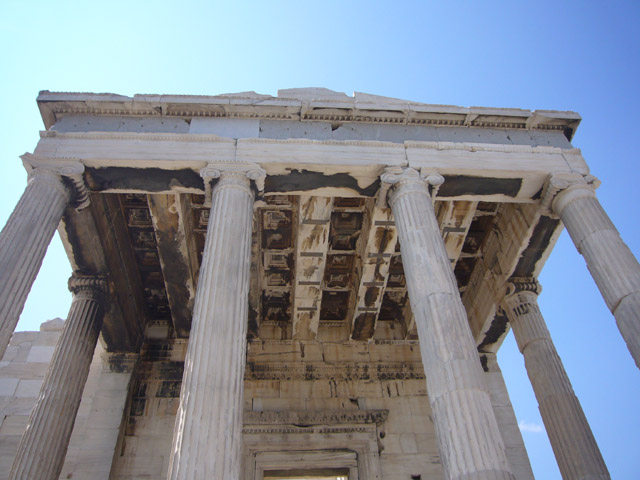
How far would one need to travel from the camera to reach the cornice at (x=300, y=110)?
12602 millimetres

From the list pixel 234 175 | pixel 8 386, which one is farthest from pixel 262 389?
pixel 8 386

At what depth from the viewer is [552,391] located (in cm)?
1280

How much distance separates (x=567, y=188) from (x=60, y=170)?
10.6 m

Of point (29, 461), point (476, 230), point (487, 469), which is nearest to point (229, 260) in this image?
point (487, 469)

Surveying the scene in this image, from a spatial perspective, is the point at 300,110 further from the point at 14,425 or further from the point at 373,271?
the point at 14,425

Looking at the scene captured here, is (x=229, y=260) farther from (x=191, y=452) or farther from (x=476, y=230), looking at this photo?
(x=476, y=230)

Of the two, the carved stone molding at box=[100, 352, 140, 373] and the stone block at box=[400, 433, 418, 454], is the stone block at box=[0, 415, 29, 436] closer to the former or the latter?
the carved stone molding at box=[100, 352, 140, 373]

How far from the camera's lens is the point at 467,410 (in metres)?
8.26

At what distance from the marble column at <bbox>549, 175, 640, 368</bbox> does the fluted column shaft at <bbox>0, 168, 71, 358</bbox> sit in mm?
10367

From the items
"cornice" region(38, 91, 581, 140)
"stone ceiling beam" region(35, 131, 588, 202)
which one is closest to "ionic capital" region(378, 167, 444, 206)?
"stone ceiling beam" region(35, 131, 588, 202)

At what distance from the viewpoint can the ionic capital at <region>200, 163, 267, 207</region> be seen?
11502 mm

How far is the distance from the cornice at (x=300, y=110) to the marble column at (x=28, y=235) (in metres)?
1.88

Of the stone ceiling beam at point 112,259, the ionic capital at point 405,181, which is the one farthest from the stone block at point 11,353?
the ionic capital at point 405,181

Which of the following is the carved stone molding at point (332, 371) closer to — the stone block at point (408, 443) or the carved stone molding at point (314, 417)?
the carved stone molding at point (314, 417)
